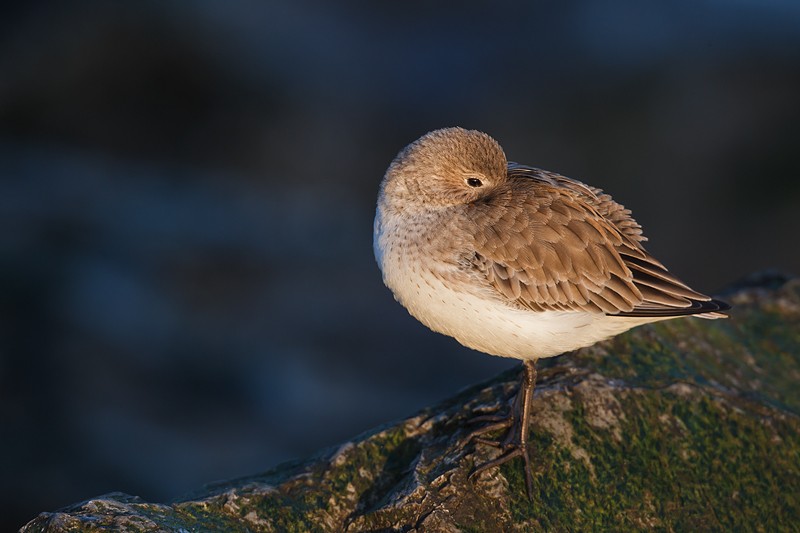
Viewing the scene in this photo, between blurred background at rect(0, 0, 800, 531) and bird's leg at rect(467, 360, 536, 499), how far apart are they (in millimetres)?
5634

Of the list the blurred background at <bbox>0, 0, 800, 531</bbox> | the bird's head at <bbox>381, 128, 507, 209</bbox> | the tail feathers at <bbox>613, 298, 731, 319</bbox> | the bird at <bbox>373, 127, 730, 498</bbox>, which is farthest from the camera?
the blurred background at <bbox>0, 0, 800, 531</bbox>

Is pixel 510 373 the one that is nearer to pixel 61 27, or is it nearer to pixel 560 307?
pixel 560 307

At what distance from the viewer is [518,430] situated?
543cm

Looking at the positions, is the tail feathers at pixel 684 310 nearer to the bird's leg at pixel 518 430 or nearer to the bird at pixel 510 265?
the bird at pixel 510 265

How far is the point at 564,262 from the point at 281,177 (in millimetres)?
8991

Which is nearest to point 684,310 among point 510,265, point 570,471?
point 510,265

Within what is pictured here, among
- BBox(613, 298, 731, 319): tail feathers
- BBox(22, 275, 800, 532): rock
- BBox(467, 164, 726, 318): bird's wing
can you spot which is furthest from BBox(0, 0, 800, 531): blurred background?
BBox(613, 298, 731, 319): tail feathers

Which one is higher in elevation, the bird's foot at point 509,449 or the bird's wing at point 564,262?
the bird's wing at point 564,262

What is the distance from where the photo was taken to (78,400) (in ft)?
34.9

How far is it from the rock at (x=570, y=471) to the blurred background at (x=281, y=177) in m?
5.32

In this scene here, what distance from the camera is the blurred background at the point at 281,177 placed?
1102 centimetres

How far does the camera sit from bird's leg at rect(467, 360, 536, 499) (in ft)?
17.1

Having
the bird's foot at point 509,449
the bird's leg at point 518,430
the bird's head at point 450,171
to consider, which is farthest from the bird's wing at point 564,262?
the bird's foot at point 509,449

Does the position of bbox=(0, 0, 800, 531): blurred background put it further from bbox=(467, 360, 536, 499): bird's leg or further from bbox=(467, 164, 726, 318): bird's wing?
bbox=(467, 164, 726, 318): bird's wing
